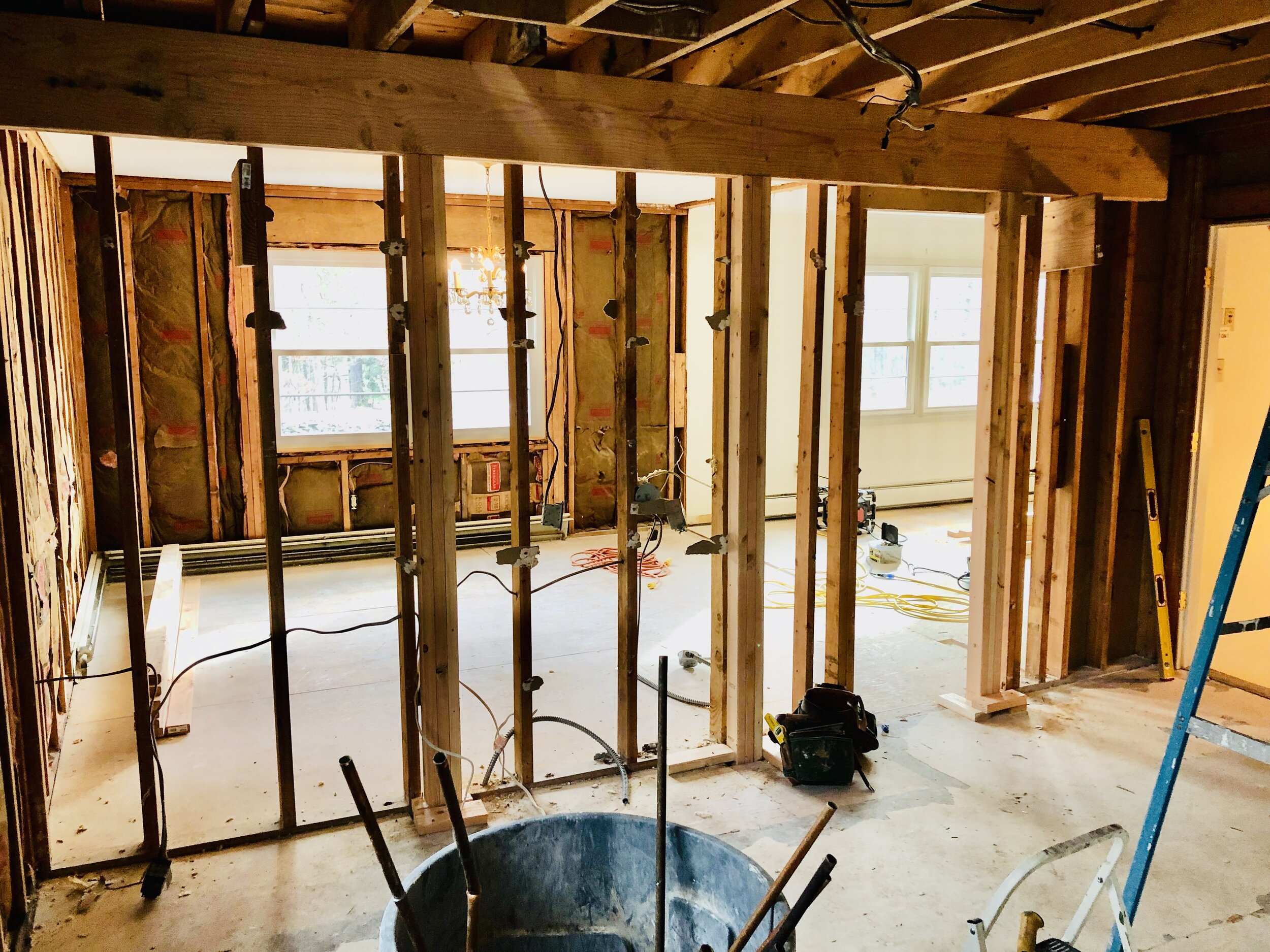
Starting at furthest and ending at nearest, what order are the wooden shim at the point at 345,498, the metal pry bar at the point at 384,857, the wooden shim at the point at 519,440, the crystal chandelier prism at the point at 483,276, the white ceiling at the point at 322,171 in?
1. the wooden shim at the point at 345,498
2. the crystal chandelier prism at the point at 483,276
3. the white ceiling at the point at 322,171
4. the wooden shim at the point at 519,440
5. the metal pry bar at the point at 384,857

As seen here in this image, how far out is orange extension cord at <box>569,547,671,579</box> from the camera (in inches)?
265

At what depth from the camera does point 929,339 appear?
30.4 feet

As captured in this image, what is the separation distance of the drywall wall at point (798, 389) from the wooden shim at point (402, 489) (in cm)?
484

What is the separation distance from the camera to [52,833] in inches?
122

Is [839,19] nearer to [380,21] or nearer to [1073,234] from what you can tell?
[380,21]

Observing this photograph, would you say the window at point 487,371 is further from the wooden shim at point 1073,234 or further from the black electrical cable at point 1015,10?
the black electrical cable at point 1015,10

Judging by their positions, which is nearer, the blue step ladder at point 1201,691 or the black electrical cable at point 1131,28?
the blue step ladder at point 1201,691

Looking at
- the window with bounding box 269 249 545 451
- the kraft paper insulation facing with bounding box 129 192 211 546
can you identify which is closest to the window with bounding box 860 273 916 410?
the window with bounding box 269 249 545 451

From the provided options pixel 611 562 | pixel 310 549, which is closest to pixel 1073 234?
pixel 611 562

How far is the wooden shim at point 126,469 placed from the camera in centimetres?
263

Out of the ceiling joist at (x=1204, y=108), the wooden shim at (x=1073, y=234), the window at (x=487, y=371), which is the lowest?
the window at (x=487, y=371)

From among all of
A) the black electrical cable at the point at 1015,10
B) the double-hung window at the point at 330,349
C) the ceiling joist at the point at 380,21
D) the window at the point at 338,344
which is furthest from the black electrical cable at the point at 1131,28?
the double-hung window at the point at 330,349

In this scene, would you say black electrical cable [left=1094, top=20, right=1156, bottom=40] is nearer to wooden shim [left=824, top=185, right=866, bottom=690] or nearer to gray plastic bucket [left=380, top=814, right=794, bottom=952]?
wooden shim [left=824, top=185, right=866, bottom=690]

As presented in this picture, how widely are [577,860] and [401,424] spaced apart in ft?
5.45
